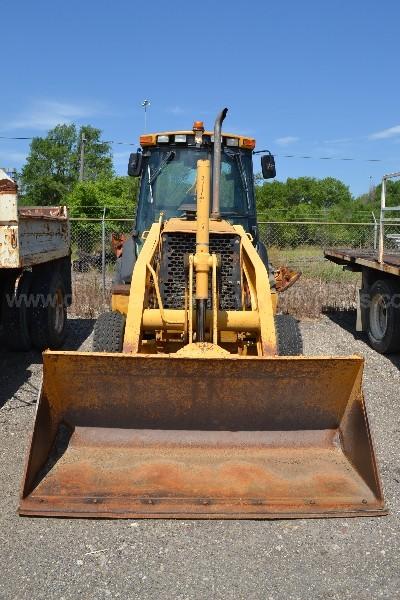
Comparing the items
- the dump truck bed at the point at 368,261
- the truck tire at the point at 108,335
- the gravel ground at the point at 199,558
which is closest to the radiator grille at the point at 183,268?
the truck tire at the point at 108,335

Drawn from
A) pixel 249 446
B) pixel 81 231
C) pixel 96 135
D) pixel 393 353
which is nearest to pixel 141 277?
pixel 249 446

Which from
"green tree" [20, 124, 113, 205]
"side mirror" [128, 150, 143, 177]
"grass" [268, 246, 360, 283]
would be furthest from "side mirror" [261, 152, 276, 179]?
"green tree" [20, 124, 113, 205]

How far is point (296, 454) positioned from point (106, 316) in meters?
2.24

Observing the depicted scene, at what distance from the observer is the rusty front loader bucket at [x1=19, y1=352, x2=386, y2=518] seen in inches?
144

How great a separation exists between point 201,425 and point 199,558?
959 millimetres

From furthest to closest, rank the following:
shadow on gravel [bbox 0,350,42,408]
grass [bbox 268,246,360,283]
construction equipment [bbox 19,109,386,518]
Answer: grass [bbox 268,246,360,283]
shadow on gravel [bbox 0,350,42,408]
construction equipment [bbox 19,109,386,518]

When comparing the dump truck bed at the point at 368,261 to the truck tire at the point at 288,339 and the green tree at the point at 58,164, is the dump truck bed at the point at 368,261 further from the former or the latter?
the green tree at the point at 58,164

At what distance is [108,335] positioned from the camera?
5258 millimetres

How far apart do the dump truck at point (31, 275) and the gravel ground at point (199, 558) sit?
249cm

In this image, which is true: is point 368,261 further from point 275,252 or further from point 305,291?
point 275,252

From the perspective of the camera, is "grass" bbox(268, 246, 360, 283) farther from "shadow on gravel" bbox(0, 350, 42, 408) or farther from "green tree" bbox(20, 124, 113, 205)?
"green tree" bbox(20, 124, 113, 205)

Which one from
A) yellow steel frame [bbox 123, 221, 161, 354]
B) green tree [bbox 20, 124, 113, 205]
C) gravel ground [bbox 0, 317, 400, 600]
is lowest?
gravel ground [bbox 0, 317, 400, 600]

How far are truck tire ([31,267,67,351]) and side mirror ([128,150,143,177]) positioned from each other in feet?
6.57

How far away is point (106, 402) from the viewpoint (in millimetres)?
4027
